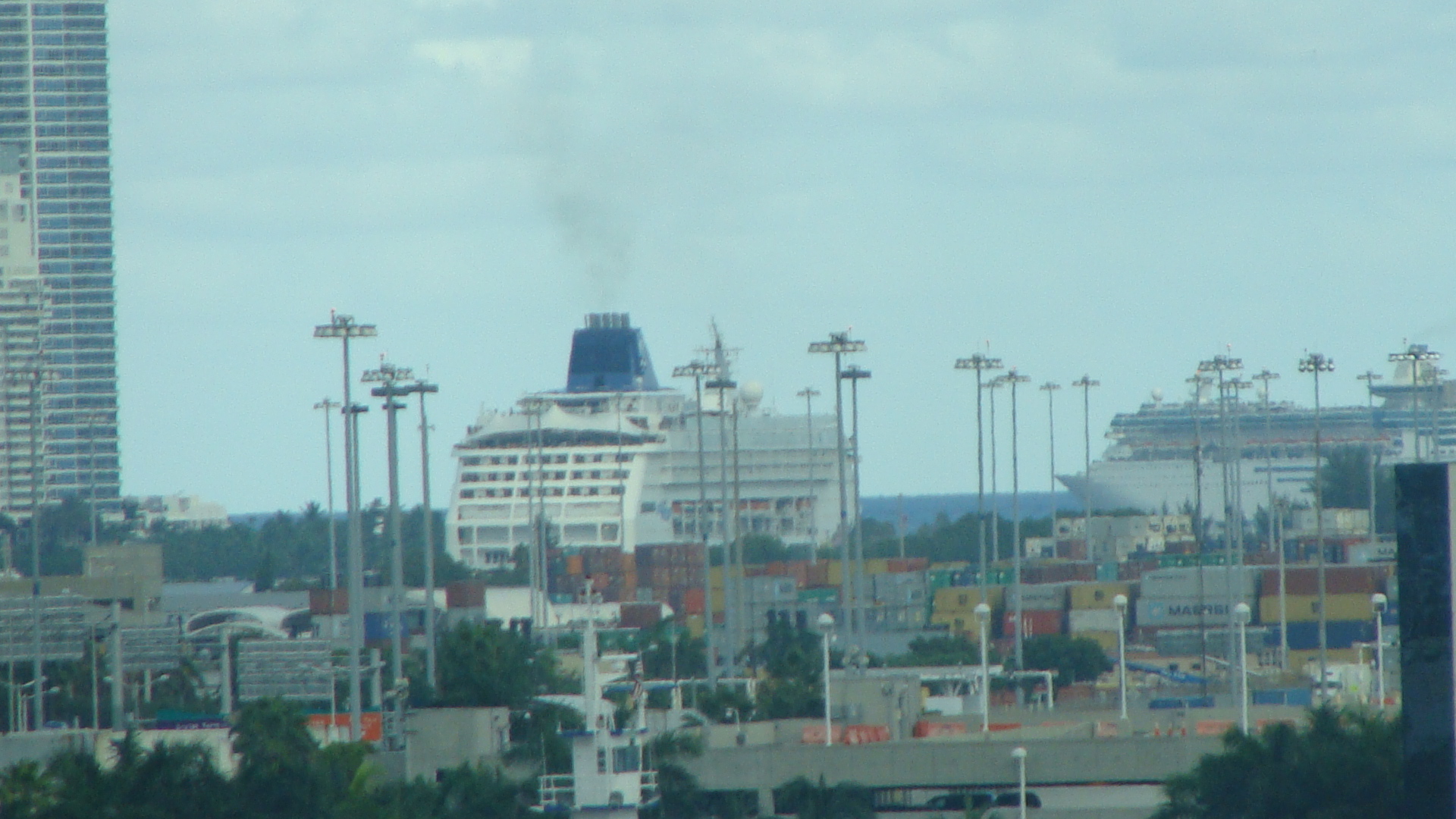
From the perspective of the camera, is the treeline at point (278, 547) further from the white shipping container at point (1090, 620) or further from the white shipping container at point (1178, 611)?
the white shipping container at point (1178, 611)

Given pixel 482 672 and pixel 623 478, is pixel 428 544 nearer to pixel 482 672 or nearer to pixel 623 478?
pixel 482 672

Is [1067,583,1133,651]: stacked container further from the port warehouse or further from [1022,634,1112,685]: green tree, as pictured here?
[1022,634,1112,685]: green tree

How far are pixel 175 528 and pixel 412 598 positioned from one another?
97568 mm

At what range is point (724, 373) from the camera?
11188cm

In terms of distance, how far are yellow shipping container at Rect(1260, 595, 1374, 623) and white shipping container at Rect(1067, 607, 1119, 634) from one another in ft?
20.0

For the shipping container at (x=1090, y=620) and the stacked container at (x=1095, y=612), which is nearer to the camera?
the stacked container at (x=1095, y=612)

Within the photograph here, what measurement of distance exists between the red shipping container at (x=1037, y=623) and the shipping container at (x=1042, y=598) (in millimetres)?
202

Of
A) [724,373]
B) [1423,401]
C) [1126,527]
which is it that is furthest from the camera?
[1423,401]

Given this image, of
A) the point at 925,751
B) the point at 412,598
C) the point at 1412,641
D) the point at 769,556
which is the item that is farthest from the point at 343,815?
the point at 769,556

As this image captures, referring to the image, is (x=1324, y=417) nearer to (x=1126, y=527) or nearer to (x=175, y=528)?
(x=1126, y=527)

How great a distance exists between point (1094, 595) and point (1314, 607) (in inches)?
349

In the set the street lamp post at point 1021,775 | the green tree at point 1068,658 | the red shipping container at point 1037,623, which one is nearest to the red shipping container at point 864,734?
the street lamp post at point 1021,775

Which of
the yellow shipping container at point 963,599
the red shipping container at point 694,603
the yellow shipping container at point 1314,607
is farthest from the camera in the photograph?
the red shipping container at point 694,603

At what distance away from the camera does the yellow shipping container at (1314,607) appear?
71.1 meters
